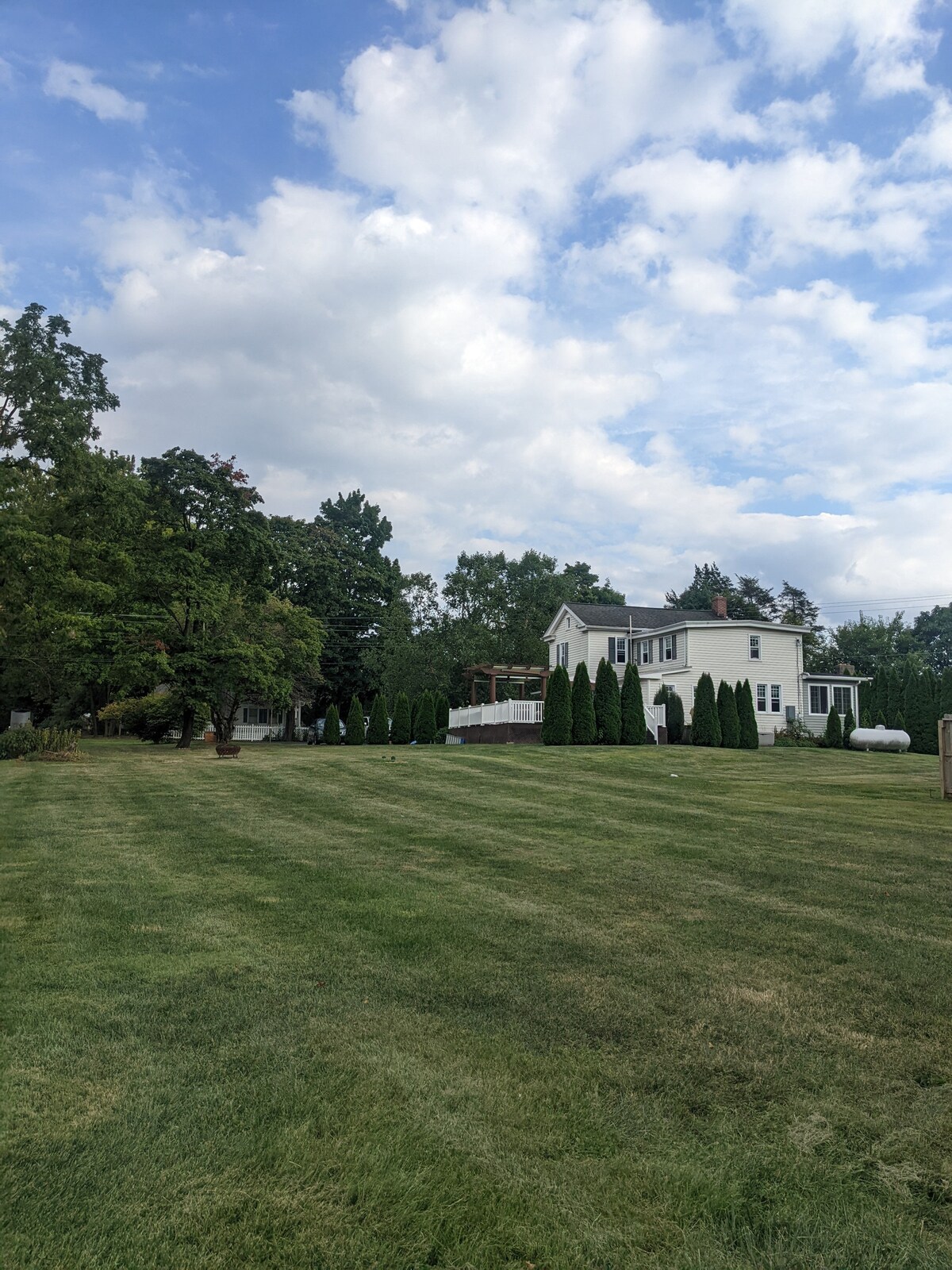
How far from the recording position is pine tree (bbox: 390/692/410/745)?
31.4 meters

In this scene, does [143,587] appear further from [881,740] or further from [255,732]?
[881,740]

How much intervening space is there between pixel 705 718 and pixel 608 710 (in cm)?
403

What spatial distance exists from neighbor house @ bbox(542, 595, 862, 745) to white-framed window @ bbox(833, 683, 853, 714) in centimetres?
4

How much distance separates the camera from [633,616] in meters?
36.7

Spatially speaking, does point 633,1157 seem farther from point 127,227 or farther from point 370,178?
point 127,227

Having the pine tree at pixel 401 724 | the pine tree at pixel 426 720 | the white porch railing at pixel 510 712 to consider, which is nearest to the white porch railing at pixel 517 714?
the white porch railing at pixel 510 712

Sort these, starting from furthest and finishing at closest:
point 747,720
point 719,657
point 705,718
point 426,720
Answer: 1. point 719,657
2. point 426,720
3. point 747,720
4. point 705,718

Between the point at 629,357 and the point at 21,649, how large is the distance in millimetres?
25009

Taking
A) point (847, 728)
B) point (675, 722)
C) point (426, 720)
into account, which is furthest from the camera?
point (426, 720)

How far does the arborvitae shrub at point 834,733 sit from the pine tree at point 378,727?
1665 centimetres

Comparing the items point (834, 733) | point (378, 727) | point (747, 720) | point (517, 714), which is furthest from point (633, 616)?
point (378, 727)

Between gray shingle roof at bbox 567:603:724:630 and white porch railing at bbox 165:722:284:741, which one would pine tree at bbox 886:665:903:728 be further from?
white porch railing at bbox 165:722:284:741

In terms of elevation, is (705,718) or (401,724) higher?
(705,718)

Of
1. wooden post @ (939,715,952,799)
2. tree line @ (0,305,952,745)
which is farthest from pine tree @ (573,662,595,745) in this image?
wooden post @ (939,715,952,799)
